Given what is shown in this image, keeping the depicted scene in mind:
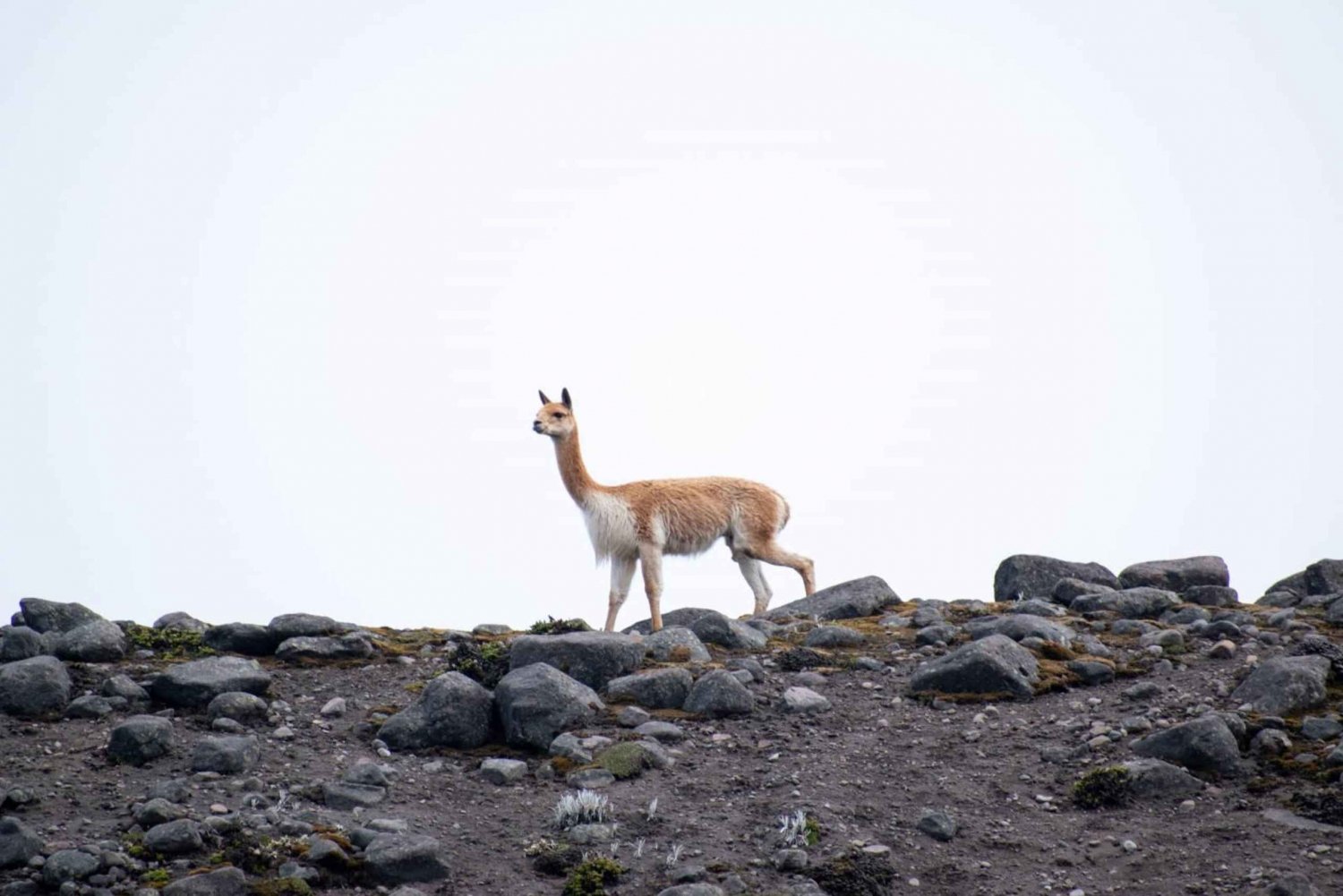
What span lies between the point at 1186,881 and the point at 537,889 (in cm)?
585

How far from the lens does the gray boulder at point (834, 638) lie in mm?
18875

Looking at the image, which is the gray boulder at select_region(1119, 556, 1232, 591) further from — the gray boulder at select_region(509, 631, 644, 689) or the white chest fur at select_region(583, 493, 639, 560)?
the gray boulder at select_region(509, 631, 644, 689)

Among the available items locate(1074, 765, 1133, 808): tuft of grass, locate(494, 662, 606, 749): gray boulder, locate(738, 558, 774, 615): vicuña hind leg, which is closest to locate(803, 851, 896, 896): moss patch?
locate(1074, 765, 1133, 808): tuft of grass

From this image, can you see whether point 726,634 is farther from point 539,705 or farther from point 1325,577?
point 1325,577

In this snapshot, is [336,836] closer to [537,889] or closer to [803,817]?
[537,889]

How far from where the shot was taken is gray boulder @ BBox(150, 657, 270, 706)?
51.8 ft

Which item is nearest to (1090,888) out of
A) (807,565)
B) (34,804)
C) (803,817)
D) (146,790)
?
(803,817)

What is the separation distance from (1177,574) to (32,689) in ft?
56.1

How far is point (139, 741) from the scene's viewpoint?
14211 millimetres

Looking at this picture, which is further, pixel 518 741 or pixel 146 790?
pixel 518 741

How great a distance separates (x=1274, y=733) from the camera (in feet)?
47.2

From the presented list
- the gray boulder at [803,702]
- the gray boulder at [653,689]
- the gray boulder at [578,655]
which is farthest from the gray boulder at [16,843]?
the gray boulder at [803,702]

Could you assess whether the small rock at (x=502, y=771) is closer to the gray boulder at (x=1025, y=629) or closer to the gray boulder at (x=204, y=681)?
the gray boulder at (x=204, y=681)

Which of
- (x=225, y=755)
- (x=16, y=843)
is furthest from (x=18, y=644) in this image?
(x=16, y=843)
